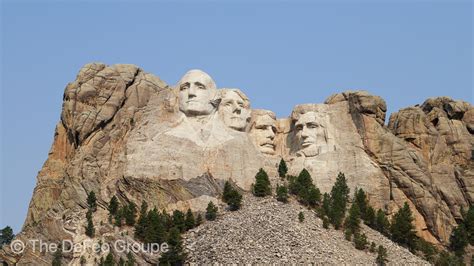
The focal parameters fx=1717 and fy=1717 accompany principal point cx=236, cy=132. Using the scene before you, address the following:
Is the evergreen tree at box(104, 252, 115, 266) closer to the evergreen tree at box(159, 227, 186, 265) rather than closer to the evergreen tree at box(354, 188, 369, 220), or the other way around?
the evergreen tree at box(159, 227, 186, 265)

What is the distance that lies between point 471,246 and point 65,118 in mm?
20968

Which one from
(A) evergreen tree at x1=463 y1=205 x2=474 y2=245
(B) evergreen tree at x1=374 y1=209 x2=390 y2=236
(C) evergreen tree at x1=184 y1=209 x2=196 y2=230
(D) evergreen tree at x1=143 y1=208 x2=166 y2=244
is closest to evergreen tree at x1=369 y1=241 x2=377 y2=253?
(B) evergreen tree at x1=374 y1=209 x2=390 y2=236

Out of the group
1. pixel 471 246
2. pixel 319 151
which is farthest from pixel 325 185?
pixel 471 246

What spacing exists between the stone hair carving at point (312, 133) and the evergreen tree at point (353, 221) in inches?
220

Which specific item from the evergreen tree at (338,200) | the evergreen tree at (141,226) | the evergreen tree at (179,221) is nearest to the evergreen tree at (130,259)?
the evergreen tree at (141,226)

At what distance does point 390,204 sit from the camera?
83188mm

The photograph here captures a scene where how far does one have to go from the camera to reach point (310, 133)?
8519 cm

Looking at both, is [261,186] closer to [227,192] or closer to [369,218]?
[227,192]

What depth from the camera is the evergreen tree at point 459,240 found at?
267 ft

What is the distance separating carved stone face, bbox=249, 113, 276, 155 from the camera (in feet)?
282

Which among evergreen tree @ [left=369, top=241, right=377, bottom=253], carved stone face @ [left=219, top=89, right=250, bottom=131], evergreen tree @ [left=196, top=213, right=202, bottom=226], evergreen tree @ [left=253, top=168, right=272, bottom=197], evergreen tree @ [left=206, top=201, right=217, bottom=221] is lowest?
evergreen tree @ [left=369, top=241, right=377, bottom=253]

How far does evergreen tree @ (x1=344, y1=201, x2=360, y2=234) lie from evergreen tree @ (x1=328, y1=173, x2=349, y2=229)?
42 cm

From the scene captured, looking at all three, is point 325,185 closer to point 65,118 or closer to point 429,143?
point 429,143

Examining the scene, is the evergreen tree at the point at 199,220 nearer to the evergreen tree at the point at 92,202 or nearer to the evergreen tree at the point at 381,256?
the evergreen tree at the point at 92,202
